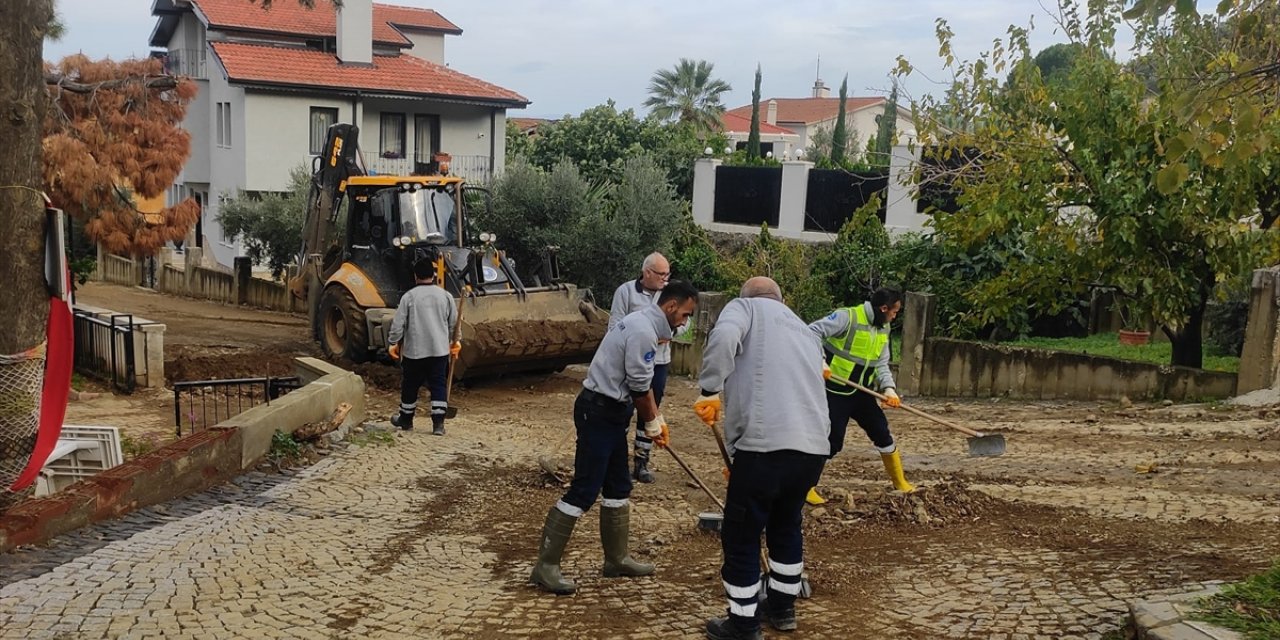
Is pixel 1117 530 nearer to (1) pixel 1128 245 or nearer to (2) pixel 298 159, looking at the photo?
(1) pixel 1128 245

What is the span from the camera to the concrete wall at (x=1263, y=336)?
11.6 m

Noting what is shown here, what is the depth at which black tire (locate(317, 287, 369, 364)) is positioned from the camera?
1415cm

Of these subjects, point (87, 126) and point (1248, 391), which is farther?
point (87, 126)

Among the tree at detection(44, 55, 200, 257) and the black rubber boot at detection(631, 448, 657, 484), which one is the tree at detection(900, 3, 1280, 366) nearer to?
the black rubber boot at detection(631, 448, 657, 484)

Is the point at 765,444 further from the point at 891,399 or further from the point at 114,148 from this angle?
the point at 114,148

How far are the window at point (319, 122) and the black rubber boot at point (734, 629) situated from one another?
86.9 feet

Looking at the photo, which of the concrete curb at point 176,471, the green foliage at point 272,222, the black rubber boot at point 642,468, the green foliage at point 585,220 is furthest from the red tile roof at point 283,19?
the black rubber boot at point 642,468

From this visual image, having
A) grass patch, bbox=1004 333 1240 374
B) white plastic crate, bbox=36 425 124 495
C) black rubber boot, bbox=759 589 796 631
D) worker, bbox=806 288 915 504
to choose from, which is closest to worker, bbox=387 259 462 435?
white plastic crate, bbox=36 425 124 495

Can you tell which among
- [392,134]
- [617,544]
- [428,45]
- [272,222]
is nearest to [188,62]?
[392,134]

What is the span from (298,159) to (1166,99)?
22975mm

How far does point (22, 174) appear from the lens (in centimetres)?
636

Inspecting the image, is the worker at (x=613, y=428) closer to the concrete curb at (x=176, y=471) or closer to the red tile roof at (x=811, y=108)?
the concrete curb at (x=176, y=471)

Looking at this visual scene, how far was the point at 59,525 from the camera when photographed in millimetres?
6363

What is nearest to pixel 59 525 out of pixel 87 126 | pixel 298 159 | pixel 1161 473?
pixel 1161 473
